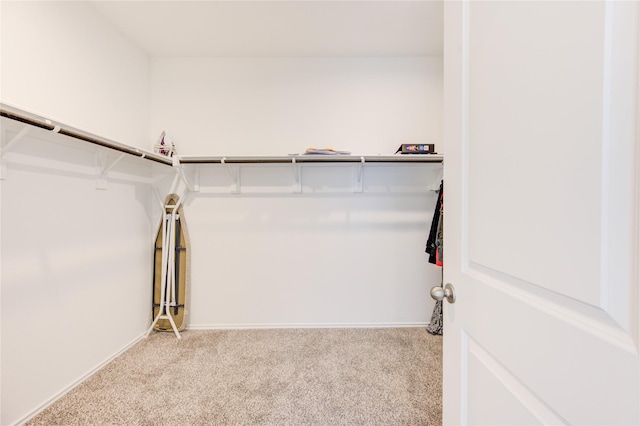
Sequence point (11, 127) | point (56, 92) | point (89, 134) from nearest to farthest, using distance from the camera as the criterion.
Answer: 1. point (11, 127)
2. point (89, 134)
3. point (56, 92)

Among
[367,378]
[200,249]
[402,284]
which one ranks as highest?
[200,249]

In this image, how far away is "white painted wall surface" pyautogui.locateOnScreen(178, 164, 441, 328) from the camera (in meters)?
2.31

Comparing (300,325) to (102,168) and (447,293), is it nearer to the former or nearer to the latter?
(447,293)

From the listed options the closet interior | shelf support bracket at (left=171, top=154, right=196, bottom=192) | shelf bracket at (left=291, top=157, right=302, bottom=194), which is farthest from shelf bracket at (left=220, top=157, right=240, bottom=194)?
shelf bracket at (left=291, top=157, right=302, bottom=194)

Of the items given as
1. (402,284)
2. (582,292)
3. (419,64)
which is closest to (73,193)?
(582,292)

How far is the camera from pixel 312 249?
2328 millimetres

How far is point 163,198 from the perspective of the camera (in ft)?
7.60

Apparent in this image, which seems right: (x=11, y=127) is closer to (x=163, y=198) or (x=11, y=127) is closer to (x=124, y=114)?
(x=124, y=114)

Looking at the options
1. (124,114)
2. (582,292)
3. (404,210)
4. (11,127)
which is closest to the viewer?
(582,292)

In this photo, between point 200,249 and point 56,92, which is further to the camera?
point 200,249

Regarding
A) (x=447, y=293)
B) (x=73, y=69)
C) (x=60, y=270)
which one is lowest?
(x=60, y=270)

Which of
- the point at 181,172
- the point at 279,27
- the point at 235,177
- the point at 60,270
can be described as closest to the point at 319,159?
the point at 235,177

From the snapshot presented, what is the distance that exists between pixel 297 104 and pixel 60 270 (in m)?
2.02

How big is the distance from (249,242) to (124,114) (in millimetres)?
1396
